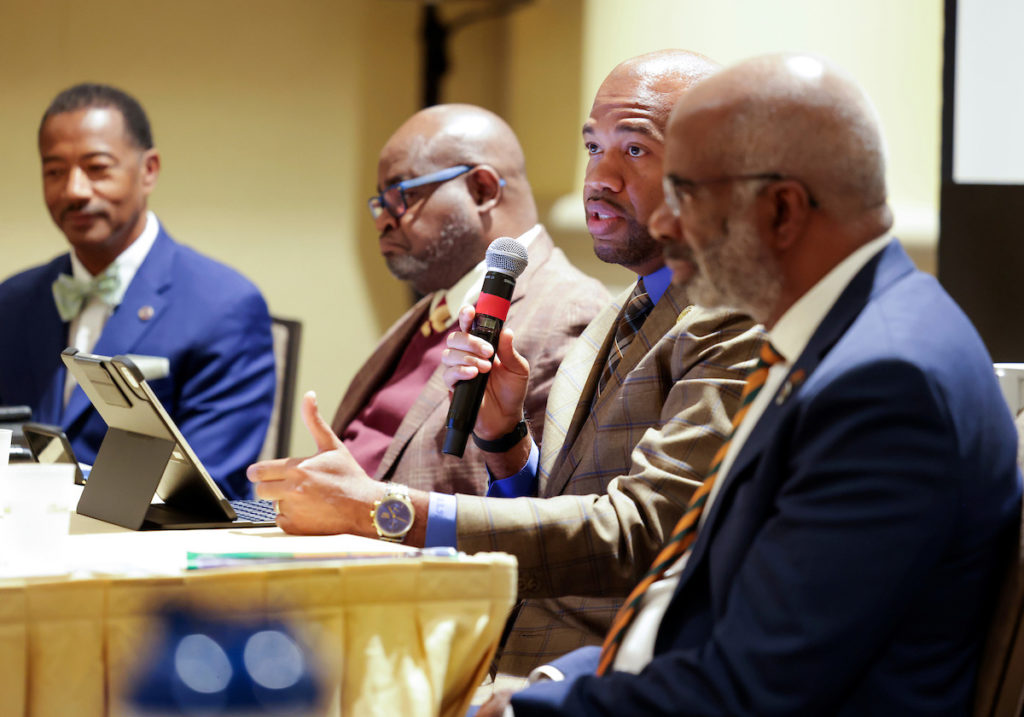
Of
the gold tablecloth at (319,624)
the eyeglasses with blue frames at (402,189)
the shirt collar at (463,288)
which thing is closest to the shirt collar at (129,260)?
the eyeglasses with blue frames at (402,189)

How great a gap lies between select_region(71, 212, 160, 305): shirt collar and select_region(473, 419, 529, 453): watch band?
1.53 m

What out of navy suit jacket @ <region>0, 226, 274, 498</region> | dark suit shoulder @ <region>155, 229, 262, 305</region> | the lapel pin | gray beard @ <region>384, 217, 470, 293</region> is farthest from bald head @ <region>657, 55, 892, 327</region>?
dark suit shoulder @ <region>155, 229, 262, 305</region>

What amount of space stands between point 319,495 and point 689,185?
662mm

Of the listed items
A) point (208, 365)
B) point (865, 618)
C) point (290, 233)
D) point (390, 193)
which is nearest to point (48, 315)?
point (208, 365)

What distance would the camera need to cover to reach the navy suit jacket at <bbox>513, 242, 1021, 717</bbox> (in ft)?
3.36

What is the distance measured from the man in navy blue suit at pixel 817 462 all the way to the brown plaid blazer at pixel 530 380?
3.08 feet

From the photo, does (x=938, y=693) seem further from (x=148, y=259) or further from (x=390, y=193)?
(x=148, y=259)

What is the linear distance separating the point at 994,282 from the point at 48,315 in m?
2.35

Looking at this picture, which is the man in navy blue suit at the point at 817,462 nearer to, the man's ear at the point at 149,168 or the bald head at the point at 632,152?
the bald head at the point at 632,152

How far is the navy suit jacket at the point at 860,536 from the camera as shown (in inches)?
40.3

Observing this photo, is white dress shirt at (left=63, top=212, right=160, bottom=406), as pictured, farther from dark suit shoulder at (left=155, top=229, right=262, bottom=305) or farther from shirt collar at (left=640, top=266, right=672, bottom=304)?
shirt collar at (left=640, top=266, right=672, bottom=304)

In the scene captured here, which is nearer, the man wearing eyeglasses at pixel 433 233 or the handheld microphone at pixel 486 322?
the handheld microphone at pixel 486 322

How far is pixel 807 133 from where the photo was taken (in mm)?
1152

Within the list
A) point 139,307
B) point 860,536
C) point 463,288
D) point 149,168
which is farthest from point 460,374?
point 149,168
